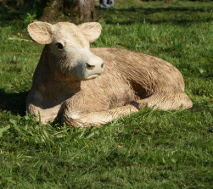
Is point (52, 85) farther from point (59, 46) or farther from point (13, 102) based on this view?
point (13, 102)

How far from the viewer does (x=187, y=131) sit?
20.3ft

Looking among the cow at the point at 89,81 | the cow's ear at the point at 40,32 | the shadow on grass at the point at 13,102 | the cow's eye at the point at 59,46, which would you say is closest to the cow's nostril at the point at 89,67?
the cow at the point at 89,81

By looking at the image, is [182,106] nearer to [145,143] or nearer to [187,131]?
[187,131]

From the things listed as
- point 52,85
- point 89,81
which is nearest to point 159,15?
point 89,81

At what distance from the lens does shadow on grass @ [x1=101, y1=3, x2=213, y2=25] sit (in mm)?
12546

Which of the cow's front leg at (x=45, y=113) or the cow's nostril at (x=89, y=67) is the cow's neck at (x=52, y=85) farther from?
the cow's nostril at (x=89, y=67)

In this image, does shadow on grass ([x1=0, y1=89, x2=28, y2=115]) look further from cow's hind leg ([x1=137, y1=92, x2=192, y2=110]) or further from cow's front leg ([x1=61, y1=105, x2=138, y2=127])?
cow's hind leg ([x1=137, y1=92, x2=192, y2=110])

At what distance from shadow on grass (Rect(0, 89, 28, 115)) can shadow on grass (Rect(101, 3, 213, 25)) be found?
5.30 metres

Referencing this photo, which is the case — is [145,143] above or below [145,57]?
below

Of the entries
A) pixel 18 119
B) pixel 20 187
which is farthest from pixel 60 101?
pixel 20 187

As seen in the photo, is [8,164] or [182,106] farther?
[182,106]

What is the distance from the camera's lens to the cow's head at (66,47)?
5.87 metres

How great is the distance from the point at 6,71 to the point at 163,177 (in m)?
4.62

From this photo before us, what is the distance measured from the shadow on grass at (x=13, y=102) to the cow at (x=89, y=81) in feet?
1.57
